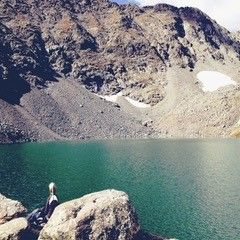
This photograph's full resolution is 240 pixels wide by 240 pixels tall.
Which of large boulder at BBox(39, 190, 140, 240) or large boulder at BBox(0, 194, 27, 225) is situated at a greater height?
large boulder at BBox(39, 190, 140, 240)

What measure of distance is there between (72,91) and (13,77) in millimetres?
25474

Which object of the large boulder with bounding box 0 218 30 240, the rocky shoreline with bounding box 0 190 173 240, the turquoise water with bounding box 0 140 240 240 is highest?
the rocky shoreline with bounding box 0 190 173 240

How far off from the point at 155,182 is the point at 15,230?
1500 inches

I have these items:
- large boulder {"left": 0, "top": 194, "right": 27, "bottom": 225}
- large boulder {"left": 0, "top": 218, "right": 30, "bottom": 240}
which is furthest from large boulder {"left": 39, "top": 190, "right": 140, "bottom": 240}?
large boulder {"left": 0, "top": 194, "right": 27, "bottom": 225}

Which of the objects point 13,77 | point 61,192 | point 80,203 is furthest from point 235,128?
point 80,203

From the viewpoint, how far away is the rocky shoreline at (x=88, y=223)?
31.0 m

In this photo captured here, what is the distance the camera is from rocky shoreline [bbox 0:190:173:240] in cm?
3098

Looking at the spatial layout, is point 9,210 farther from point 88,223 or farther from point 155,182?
Result: point 155,182

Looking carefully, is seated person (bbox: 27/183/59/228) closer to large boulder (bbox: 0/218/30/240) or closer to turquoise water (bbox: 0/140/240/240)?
large boulder (bbox: 0/218/30/240)

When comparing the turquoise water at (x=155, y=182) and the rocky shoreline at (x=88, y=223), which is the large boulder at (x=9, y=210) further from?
the turquoise water at (x=155, y=182)

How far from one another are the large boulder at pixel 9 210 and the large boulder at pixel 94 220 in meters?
3.71

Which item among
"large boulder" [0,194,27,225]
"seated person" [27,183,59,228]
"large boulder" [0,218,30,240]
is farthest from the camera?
"seated person" [27,183,59,228]

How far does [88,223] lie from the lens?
103 ft

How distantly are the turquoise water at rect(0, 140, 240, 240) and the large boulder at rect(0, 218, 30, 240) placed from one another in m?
12.4
